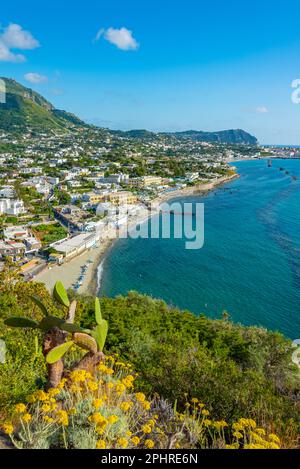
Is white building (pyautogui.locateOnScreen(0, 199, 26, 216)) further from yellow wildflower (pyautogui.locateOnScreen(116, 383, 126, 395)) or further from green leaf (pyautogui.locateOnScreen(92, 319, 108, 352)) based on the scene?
yellow wildflower (pyautogui.locateOnScreen(116, 383, 126, 395))

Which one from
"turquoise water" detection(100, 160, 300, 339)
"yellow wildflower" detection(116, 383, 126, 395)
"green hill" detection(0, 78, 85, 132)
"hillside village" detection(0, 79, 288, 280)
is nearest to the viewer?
"yellow wildflower" detection(116, 383, 126, 395)

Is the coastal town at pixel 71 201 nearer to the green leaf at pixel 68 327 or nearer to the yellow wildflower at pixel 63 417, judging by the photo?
the green leaf at pixel 68 327

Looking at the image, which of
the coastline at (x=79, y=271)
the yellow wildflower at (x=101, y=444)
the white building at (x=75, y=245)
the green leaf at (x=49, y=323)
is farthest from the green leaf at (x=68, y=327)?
the white building at (x=75, y=245)

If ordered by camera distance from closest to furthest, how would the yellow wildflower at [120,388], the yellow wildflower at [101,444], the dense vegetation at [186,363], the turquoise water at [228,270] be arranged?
the yellow wildflower at [101,444] < the yellow wildflower at [120,388] < the dense vegetation at [186,363] < the turquoise water at [228,270]

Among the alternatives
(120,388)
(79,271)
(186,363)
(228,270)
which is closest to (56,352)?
(120,388)

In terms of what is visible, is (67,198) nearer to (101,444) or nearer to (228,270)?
(228,270)

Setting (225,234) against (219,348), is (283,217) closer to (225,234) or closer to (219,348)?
(225,234)

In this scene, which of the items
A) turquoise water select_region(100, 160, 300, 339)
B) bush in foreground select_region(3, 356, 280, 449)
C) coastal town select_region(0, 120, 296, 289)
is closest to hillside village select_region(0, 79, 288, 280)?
coastal town select_region(0, 120, 296, 289)
